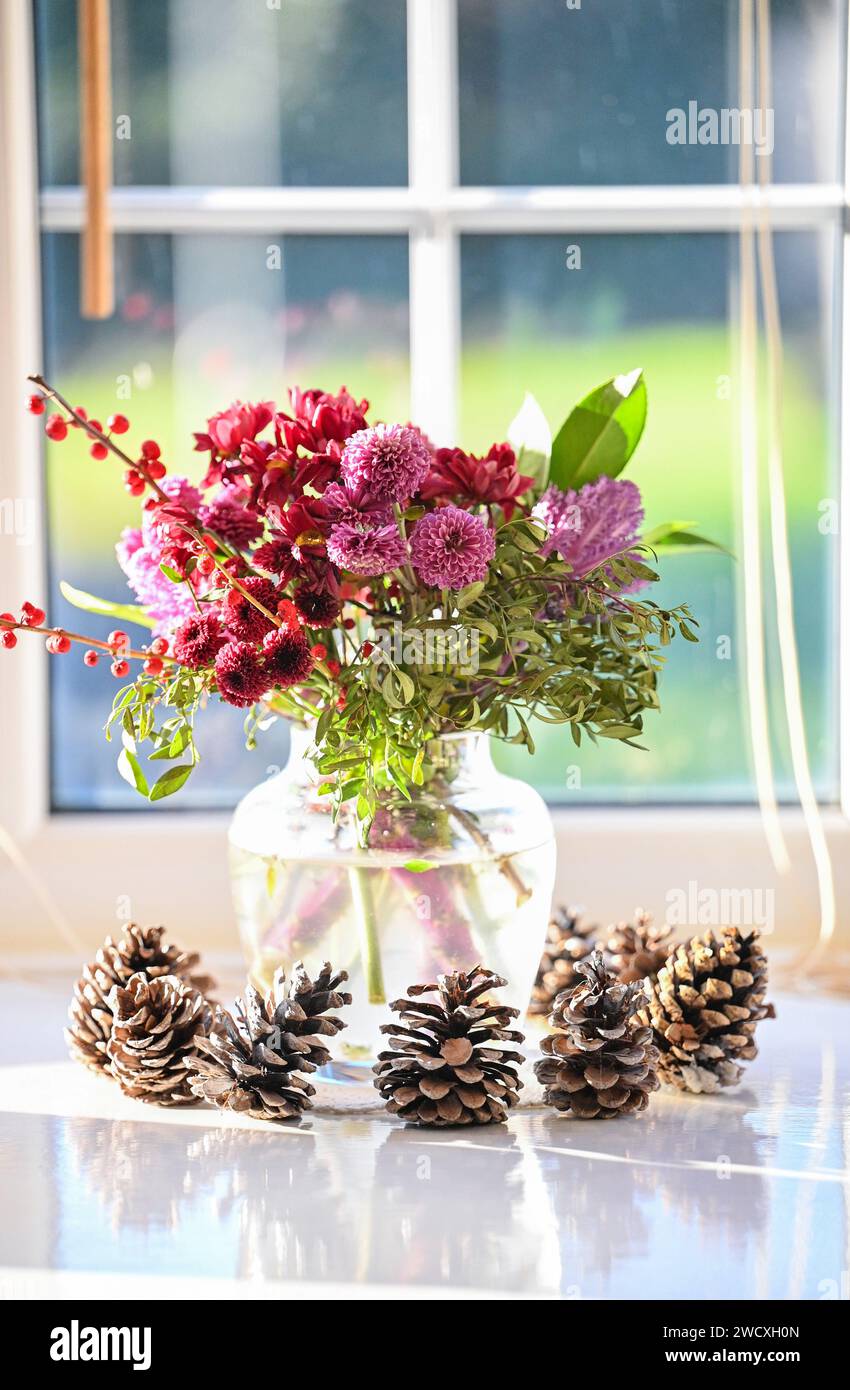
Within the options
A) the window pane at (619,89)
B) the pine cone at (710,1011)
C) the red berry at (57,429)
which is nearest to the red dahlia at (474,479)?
the red berry at (57,429)

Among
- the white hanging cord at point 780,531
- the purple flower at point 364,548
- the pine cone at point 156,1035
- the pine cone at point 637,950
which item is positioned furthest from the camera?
the white hanging cord at point 780,531

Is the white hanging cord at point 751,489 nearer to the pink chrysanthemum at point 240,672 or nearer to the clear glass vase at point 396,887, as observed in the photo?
the clear glass vase at point 396,887

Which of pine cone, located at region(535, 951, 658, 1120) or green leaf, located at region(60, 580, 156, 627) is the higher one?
green leaf, located at region(60, 580, 156, 627)

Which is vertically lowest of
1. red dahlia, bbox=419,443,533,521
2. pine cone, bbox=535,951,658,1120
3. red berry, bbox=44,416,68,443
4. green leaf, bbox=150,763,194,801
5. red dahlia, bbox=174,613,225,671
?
pine cone, bbox=535,951,658,1120

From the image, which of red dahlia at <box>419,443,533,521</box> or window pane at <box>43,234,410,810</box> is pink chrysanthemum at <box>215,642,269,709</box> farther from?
window pane at <box>43,234,410,810</box>

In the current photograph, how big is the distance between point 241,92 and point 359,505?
78cm

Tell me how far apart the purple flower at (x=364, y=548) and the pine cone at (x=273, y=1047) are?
248mm

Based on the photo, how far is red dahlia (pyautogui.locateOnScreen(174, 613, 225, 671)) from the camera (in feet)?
2.66

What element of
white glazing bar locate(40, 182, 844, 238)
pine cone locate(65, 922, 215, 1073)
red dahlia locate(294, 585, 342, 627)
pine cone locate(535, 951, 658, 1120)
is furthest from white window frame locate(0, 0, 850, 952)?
red dahlia locate(294, 585, 342, 627)

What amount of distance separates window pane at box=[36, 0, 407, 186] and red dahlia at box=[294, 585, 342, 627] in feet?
2.38

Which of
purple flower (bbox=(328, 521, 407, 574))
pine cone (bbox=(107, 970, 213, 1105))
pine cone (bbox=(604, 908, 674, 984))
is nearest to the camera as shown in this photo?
purple flower (bbox=(328, 521, 407, 574))

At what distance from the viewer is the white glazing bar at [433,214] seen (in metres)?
1.36

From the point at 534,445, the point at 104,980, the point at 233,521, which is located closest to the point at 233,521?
the point at 233,521

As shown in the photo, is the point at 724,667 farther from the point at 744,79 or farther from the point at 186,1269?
the point at 186,1269
